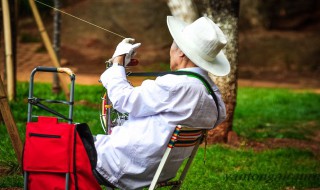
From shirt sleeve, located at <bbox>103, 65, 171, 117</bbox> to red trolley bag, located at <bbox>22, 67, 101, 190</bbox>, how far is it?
0.94 ft

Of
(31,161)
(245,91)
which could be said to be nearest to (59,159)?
(31,161)

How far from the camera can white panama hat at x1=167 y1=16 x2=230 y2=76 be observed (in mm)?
4367

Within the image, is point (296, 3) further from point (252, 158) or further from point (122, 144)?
point (122, 144)

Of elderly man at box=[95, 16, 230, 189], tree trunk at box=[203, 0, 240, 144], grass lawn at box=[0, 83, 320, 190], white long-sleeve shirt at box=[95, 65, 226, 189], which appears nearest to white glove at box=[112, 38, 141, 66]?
elderly man at box=[95, 16, 230, 189]

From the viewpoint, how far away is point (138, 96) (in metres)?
4.21

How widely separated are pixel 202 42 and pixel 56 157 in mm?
1162

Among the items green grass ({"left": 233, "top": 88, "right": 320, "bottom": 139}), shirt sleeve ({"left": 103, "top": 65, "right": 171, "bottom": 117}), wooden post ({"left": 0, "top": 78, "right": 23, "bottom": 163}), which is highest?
shirt sleeve ({"left": 103, "top": 65, "right": 171, "bottom": 117})

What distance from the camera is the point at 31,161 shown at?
4.07 metres

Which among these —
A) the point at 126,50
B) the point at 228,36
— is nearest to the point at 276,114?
the point at 228,36

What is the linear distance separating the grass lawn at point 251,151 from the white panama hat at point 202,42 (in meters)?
2.02

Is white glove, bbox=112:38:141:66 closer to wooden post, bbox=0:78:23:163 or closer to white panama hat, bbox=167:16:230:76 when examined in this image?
white panama hat, bbox=167:16:230:76

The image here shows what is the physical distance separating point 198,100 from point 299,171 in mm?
3419

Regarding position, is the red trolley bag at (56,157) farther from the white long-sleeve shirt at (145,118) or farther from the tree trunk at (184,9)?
the tree trunk at (184,9)

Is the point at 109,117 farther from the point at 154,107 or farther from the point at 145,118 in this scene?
the point at 154,107
